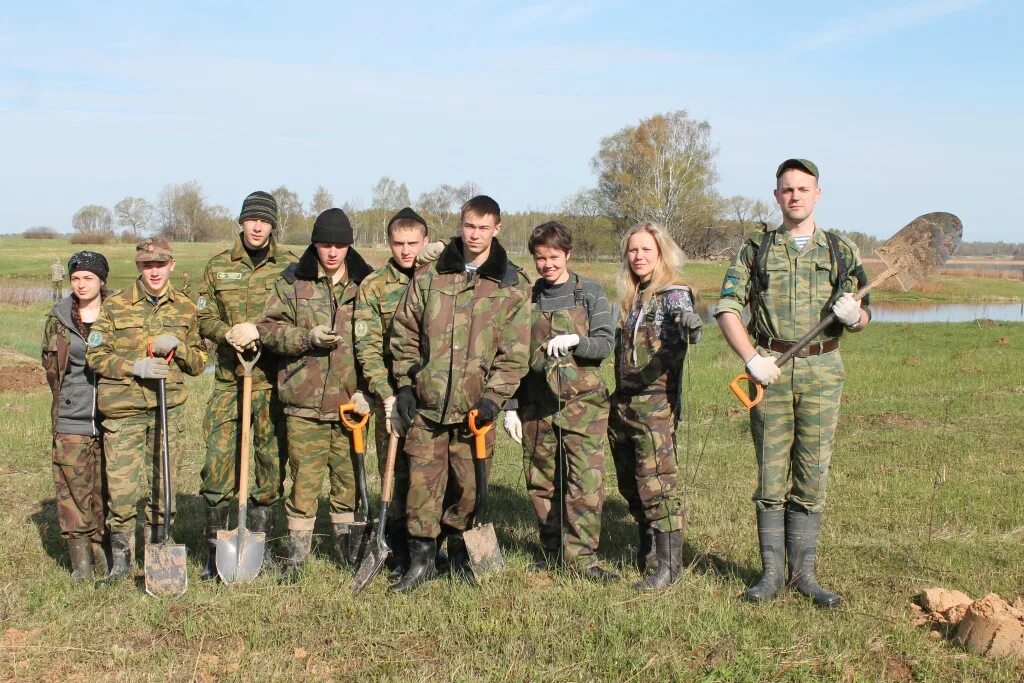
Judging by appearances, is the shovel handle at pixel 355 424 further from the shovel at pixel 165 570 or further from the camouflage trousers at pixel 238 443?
the shovel at pixel 165 570

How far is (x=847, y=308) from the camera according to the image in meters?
4.64

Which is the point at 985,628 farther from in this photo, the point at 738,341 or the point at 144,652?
the point at 144,652

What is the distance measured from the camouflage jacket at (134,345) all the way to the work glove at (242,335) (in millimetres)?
395

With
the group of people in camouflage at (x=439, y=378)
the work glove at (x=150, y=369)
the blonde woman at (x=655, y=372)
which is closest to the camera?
the group of people in camouflage at (x=439, y=378)

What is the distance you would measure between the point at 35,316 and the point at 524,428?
26.7m

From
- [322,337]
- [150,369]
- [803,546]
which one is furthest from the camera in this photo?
[150,369]

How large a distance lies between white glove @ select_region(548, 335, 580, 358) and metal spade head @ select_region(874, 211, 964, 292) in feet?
5.98

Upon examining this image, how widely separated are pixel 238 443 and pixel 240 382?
1.37 ft

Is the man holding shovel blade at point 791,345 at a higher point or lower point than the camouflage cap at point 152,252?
lower

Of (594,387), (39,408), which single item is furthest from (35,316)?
(594,387)

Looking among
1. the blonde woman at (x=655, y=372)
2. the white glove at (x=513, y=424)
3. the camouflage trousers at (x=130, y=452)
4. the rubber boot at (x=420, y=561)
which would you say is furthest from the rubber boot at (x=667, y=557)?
the camouflage trousers at (x=130, y=452)

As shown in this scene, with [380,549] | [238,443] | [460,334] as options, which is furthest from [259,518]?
[460,334]

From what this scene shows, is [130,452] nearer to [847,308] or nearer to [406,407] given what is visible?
[406,407]

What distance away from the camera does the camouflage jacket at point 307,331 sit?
5625 millimetres
